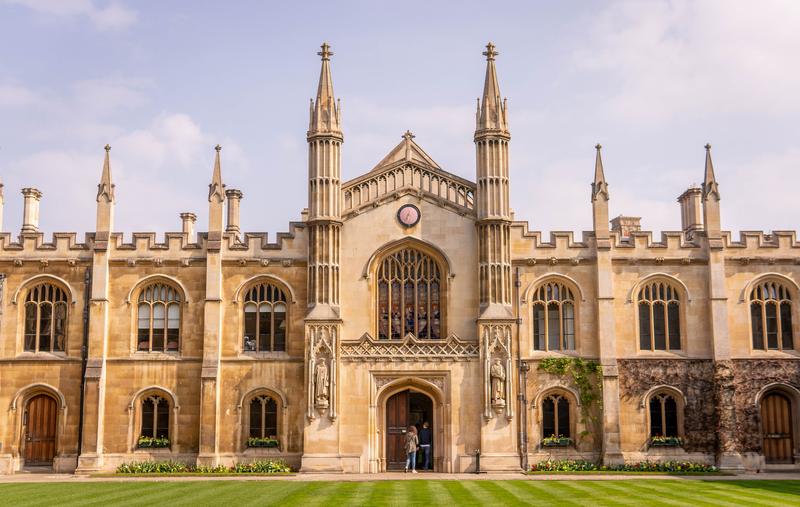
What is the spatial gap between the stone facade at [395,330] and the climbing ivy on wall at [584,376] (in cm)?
14

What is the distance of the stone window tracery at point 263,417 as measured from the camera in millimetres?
36938

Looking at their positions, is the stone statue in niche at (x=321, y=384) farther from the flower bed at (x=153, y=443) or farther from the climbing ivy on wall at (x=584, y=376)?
the climbing ivy on wall at (x=584, y=376)

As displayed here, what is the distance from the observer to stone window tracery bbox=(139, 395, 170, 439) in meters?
37.1

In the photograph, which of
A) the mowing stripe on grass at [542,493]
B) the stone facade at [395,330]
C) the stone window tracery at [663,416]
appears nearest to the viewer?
the mowing stripe on grass at [542,493]

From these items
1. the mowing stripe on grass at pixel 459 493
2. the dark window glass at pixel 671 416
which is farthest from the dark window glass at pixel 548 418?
the mowing stripe on grass at pixel 459 493

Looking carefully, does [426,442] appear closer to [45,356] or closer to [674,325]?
[674,325]

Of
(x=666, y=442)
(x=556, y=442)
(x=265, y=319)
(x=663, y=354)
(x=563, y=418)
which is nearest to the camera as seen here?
(x=556, y=442)

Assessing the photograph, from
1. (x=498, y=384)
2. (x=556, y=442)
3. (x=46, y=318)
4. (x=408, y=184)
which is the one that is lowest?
(x=556, y=442)

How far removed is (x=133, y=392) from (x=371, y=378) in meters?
9.20

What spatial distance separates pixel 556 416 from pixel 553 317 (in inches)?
148

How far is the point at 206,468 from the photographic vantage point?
3572 centimetres

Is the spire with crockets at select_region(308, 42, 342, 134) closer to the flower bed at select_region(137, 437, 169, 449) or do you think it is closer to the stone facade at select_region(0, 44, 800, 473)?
the stone facade at select_region(0, 44, 800, 473)

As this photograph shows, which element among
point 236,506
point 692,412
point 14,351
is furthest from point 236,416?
point 692,412

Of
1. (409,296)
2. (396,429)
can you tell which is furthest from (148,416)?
(409,296)
